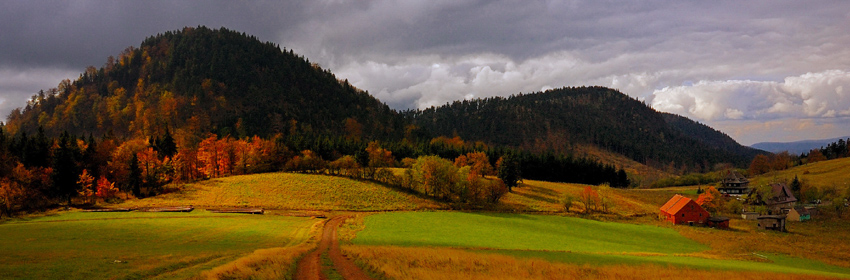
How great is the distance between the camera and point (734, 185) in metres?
123

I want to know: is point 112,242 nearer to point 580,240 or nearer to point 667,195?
point 580,240

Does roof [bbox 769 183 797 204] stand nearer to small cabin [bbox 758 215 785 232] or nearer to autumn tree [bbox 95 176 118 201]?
small cabin [bbox 758 215 785 232]

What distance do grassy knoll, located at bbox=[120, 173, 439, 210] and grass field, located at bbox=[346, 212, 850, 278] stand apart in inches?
503

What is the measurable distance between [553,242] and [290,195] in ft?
181

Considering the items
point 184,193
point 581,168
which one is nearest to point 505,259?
point 184,193

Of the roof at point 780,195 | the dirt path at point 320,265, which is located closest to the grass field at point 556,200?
the roof at point 780,195

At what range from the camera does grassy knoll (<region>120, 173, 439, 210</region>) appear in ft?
244

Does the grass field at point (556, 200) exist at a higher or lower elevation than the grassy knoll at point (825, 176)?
A: lower

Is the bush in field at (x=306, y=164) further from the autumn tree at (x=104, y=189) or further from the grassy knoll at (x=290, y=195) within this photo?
the autumn tree at (x=104, y=189)

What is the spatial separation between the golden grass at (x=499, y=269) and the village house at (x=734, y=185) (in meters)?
114

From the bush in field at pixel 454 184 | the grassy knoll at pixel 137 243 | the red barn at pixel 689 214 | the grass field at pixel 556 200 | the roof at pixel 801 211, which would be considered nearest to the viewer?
the grassy knoll at pixel 137 243

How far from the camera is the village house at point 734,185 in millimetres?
121231

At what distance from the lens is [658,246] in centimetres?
5156

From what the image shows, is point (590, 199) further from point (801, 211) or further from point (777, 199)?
point (777, 199)
